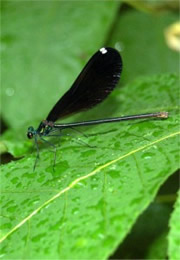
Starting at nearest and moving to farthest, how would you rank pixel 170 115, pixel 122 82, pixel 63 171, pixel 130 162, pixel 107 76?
pixel 130 162, pixel 63 171, pixel 170 115, pixel 107 76, pixel 122 82

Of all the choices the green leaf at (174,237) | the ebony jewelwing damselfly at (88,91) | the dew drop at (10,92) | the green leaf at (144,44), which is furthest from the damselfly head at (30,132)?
the green leaf at (174,237)

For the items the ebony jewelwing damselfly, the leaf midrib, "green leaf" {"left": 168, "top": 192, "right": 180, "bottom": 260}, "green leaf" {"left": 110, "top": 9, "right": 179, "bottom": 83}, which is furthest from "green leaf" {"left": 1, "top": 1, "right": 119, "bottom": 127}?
"green leaf" {"left": 168, "top": 192, "right": 180, "bottom": 260}

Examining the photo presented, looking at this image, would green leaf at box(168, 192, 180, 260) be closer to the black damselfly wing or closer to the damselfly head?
the black damselfly wing

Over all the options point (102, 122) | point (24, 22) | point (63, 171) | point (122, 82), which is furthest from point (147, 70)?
point (63, 171)

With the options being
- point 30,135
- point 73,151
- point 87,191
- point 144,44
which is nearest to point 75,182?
point 87,191

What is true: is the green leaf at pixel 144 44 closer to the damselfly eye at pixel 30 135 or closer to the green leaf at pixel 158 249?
the damselfly eye at pixel 30 135

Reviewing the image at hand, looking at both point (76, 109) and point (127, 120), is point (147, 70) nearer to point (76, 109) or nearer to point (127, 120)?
point (76, 109)
